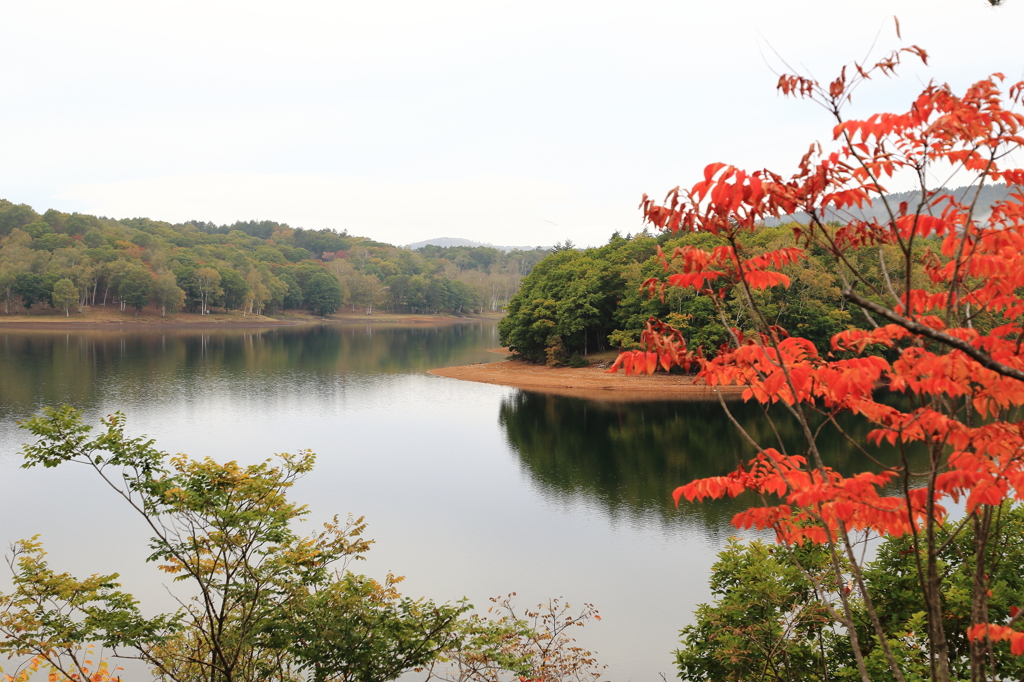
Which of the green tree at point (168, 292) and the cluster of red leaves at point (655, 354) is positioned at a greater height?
the green tree at point (168, 292)

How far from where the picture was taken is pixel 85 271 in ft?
256

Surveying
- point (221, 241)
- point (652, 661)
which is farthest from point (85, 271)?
point (652, 661)

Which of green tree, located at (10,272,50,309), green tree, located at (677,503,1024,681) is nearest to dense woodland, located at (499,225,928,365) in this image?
green tree, located at (677,503,1024,681)

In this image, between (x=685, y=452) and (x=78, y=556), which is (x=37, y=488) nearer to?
(x=78, y=556)

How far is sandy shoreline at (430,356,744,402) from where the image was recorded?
118 ft

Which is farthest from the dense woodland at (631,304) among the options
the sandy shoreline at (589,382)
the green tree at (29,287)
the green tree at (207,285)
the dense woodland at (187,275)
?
the green tree at (29,287)

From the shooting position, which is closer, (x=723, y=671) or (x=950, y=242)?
(x=950, y=242)

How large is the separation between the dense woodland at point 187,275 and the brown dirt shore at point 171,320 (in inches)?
51.0

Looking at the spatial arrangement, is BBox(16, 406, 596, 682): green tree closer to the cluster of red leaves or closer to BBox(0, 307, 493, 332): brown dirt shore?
the cluster of red leaves

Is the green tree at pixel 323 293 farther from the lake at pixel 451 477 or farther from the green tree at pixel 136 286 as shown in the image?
the lake at pixel 451 477

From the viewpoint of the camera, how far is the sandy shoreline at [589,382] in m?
35.9

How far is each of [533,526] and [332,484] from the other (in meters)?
6.09

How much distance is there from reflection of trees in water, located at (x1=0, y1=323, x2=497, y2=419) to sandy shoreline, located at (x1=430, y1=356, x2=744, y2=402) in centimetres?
519

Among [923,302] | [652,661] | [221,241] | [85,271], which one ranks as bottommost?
[652,661]
